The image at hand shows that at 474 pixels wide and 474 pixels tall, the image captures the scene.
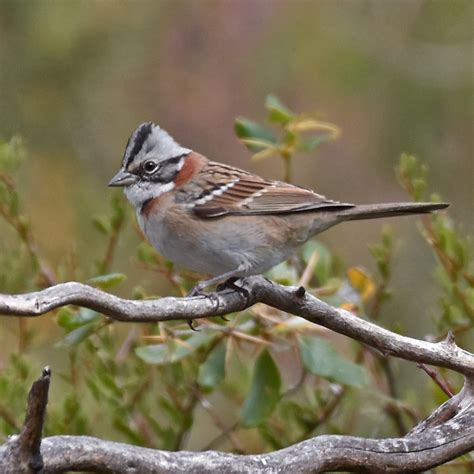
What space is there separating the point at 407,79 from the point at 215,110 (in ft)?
4.17

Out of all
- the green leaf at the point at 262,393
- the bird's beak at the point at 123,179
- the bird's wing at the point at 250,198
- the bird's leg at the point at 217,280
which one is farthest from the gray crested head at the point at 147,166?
the green leaf at the point at 262,393

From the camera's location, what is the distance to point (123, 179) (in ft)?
13.6

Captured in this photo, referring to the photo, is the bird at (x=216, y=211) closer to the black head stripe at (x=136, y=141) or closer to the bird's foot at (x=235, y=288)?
the black head stripe at (x=136, y=141)

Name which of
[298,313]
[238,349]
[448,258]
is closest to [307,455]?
[298,313]

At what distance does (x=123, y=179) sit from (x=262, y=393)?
977 mm

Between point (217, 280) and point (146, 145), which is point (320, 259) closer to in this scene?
point (217, 280)

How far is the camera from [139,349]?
3.83 meters

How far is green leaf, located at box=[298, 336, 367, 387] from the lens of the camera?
3.82 meters

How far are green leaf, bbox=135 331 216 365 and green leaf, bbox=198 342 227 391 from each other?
0.25ft

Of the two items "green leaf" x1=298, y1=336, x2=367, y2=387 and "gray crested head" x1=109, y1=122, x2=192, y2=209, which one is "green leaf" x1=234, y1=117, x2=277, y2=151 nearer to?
"gray crested head" x1=109, y1=122, x2=192, y2=209

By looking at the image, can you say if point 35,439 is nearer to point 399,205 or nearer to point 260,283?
point 260,283

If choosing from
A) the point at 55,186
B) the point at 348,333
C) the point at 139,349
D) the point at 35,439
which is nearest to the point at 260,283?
the point at 348,333

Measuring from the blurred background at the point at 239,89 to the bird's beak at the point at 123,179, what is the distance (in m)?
2.04

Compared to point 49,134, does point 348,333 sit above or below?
above
